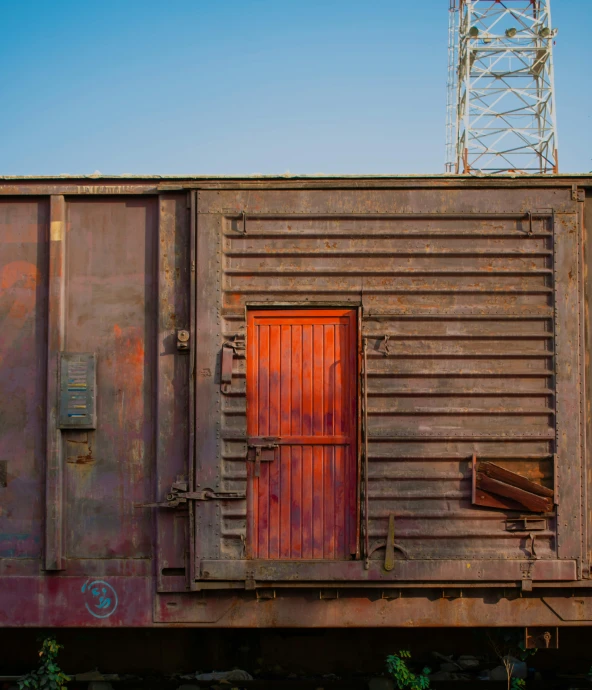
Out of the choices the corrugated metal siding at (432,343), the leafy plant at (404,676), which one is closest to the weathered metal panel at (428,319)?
the corrugated metal siding at (432,343)

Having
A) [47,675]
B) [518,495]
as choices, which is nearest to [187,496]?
[47,675]

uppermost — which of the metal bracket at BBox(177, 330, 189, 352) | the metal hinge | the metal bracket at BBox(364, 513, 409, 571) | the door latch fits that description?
the metal bracket at BBox(177, 330, 189, 352)

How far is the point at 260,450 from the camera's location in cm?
446

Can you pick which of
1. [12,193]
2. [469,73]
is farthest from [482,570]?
[469,73]

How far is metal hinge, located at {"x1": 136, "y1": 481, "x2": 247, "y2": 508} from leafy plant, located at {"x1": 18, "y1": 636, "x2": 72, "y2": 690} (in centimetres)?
134

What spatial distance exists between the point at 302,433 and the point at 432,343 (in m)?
1.20

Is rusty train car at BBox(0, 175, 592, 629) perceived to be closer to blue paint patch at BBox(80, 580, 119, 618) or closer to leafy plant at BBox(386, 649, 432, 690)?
blue paint patch at BBox(80, 580, 119, 618)

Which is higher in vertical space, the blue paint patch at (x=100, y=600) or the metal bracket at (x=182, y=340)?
the metal bracket at (x=182, y=340)

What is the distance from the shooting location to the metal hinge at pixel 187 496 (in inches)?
173

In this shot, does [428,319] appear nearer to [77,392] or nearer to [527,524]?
[527,524]

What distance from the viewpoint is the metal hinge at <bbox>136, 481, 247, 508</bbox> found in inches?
173

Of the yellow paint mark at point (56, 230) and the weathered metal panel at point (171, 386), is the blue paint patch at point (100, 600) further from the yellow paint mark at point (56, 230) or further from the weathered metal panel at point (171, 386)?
the yellow paint mark at point (56, 230)

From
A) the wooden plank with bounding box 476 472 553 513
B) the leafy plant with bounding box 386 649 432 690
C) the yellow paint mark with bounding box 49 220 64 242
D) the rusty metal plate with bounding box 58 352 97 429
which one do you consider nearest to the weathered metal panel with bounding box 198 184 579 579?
the wooden plank with bounding box 476 472 553 513

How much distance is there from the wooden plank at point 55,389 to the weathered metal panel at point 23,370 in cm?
11
